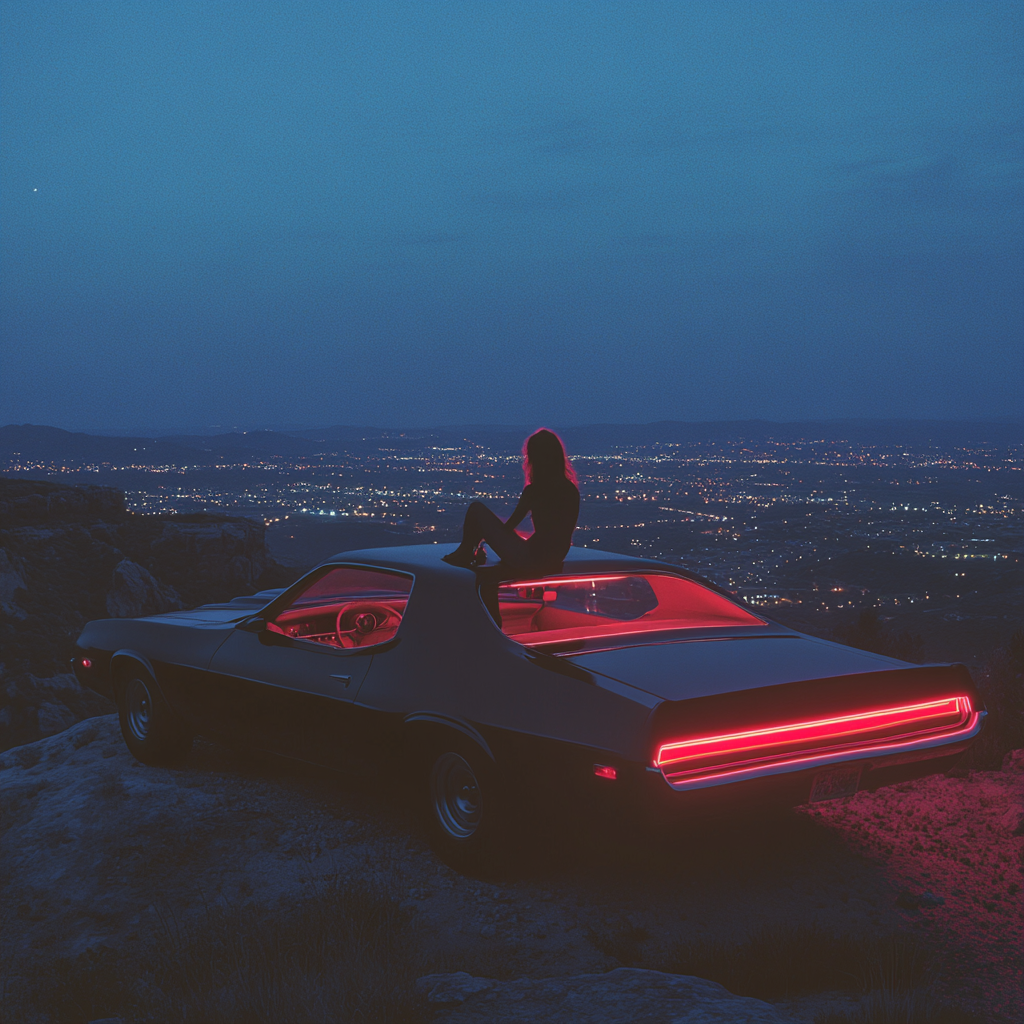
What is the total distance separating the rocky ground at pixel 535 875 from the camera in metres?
3.51

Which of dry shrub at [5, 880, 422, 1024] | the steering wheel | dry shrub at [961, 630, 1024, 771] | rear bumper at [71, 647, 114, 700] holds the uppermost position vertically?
the steering wheel

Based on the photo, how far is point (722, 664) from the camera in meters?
3.85

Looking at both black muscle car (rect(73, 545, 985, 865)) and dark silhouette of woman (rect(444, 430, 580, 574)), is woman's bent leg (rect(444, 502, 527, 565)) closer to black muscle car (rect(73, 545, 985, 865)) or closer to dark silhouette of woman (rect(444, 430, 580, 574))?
dark silhouette of woman (rect(444, 430, 580, 574))

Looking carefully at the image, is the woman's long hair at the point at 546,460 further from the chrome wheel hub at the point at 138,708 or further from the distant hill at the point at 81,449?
the distant hill at the point at 81,449

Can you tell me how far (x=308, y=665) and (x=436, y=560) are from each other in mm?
872

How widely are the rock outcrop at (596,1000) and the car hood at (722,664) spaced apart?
0.96m

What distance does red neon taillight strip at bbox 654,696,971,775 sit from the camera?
3.32 meters

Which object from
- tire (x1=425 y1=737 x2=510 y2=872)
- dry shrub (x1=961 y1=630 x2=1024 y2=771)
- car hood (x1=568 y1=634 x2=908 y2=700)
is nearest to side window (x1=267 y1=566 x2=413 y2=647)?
tire (x1=425 y1=737 x2=510 y2=872)

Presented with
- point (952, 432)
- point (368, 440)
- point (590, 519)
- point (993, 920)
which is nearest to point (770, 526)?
point (590, 519)

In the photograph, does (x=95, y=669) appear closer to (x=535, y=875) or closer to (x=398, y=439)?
(x=535, y=875)

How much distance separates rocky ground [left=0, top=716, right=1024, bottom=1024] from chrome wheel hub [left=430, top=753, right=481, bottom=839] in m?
0.25

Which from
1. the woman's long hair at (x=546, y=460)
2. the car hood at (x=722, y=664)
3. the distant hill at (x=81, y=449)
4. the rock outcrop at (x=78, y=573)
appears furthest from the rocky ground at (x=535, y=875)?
the distant hill at (x=81, y=449)

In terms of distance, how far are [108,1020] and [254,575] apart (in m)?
44.8

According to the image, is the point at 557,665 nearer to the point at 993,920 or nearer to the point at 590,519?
the point at 993,920
